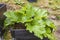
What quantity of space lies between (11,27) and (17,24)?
0.08m

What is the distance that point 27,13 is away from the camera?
7.78 ft

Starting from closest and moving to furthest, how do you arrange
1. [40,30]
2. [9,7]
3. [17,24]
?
[40,30]
[17,24]
[9,7]

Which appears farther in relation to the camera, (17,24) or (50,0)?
(50,0)

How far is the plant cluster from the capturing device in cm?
223

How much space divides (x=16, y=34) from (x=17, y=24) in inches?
5.7

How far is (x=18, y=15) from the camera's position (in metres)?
2.38

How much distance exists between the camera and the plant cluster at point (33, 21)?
2.23 meters

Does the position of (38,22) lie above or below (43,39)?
above

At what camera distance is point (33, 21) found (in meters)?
2.32

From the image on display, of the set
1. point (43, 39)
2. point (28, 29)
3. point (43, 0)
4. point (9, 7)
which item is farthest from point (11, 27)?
point (43, 0)

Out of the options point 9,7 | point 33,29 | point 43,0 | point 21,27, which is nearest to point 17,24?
point 21,27

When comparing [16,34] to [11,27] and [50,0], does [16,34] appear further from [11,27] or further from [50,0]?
[50,0]

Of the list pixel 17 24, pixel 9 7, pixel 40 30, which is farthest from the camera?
pixel 9 7

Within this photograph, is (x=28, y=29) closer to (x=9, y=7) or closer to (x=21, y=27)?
(x=21, y=27)
